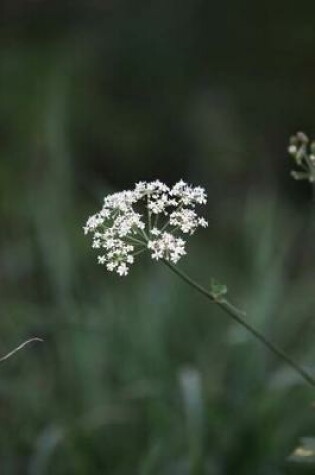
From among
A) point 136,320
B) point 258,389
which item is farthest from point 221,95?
point 258,389

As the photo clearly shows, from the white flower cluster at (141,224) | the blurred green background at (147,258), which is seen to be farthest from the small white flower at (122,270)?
the blurred green background at (147,258)

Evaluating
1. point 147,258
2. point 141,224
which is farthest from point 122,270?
point 147,258

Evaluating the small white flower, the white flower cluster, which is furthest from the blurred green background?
the small white flower

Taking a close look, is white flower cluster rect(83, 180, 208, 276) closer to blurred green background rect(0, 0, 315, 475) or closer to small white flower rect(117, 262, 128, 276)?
small white flower rect(117, 262, 128, 276)

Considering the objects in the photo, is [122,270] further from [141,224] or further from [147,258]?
[147,258]

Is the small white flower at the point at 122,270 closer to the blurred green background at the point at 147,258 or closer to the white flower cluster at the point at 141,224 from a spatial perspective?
the white flower cluster at the point at 141,224

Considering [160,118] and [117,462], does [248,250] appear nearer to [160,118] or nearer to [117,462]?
[117,462]
